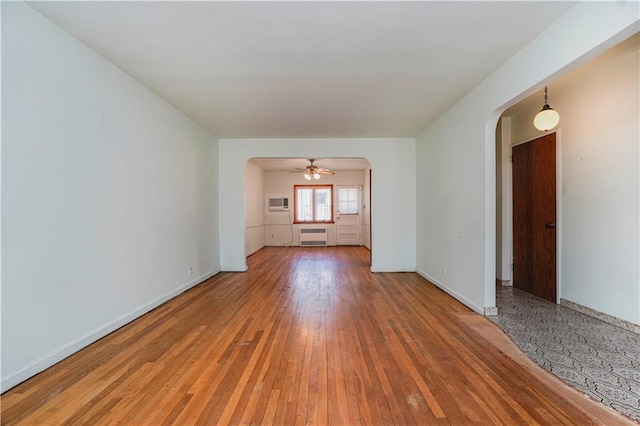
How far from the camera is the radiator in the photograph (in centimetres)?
981

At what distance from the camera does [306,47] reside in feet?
8.00

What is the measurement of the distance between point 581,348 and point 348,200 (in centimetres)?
775

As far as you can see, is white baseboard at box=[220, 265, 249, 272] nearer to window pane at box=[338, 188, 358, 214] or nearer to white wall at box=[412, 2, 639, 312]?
white wall at box=[412, 2, 639, 312]

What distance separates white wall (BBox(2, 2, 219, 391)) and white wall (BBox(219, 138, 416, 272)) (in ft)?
6.08

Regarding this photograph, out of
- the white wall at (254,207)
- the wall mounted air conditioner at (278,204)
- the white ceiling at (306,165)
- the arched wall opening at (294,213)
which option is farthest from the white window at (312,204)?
the white wall at (254,207)

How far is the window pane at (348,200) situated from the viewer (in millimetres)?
9875

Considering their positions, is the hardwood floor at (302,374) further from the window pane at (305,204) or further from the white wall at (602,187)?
the window pane at (305,204)

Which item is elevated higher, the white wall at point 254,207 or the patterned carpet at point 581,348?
the white wall at point 254,207

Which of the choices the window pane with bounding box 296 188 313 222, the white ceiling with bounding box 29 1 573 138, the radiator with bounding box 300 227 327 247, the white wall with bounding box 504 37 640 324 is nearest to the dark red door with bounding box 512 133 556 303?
the white wall with bounding box 504 37 640 324

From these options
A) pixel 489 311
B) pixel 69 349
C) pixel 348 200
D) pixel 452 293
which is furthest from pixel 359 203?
pixel 69 349

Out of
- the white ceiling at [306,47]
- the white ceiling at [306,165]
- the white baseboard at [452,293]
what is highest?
the white ceiling at [306,165]

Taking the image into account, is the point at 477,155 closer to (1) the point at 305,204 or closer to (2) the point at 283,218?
(1) the point at 305,204

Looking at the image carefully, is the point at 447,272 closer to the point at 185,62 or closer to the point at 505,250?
the point at 505,250

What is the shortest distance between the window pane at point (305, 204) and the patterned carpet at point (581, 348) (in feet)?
23.4
